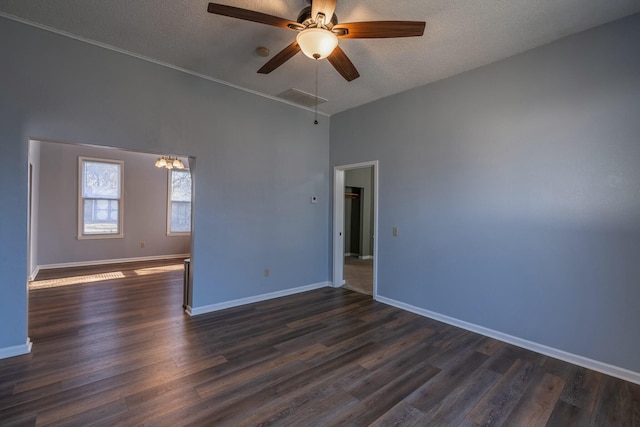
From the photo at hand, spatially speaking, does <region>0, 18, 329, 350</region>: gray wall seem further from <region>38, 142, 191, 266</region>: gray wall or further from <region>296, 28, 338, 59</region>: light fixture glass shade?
<region>38, 142, 191, 266</region>: gray wall

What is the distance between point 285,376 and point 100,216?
672 centimetres

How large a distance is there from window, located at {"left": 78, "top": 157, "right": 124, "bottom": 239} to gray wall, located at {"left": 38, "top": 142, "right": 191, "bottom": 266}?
0.10 metres

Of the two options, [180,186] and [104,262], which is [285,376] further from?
[180,186]

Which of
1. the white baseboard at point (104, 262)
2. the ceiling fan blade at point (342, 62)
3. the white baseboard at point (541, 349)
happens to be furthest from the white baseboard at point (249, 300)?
the white baseboard at point (104, 262)

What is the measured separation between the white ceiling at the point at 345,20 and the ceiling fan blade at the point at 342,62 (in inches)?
14.9

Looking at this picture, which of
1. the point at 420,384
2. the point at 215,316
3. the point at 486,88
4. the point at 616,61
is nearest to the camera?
the point at 420,384

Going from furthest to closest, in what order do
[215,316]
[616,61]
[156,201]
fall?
[156,201]
[215,316]
[616,61]

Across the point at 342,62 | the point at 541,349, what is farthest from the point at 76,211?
the point at 541,349

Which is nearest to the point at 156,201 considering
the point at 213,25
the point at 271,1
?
the point at 213,25

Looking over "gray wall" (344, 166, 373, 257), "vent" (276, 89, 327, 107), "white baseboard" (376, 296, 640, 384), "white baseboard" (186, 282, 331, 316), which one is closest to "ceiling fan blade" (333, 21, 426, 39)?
"vent" (276, 89, 327, 107)

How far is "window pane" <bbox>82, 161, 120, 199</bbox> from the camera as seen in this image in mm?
6660

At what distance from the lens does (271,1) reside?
2.39 m

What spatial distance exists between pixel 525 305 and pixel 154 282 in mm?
5685

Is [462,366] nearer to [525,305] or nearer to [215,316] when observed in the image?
[525,305]
